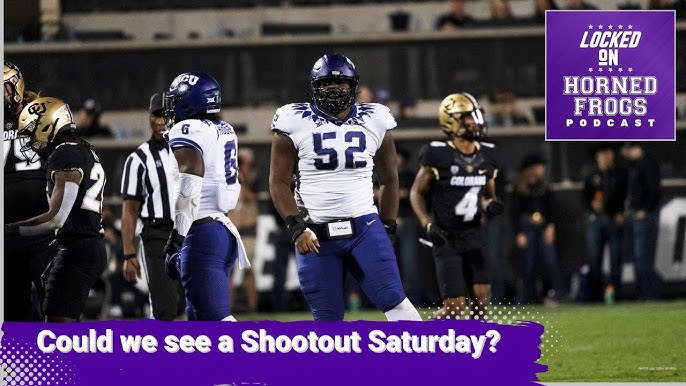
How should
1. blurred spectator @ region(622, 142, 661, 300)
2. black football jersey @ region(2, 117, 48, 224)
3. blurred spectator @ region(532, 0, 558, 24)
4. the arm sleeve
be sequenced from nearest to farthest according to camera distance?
black football jersey @ region(2, 117, 48, 224) → the arm sleeve → blurred spectator @ region(532, 0, 558, 24) → blurred spectator @ region(622, 142, 661, 300)

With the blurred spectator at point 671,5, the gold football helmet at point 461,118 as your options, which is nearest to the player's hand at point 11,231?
the gold football helmet at point 461,118

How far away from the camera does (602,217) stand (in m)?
12.4

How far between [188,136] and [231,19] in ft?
15.8

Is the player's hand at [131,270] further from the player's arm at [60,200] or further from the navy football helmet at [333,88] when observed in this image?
the navy football helmet at [333,88]

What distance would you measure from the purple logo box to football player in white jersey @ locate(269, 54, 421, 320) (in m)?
1.56

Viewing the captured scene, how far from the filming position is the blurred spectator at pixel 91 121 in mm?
11141

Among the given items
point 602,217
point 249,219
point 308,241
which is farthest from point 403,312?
point 602,217

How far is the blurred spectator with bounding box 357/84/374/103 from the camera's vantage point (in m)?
11.5

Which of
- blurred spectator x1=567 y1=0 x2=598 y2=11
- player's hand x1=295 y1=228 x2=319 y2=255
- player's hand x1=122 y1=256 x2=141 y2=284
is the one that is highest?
blurred spectator x1=567 y1=0 x2=598 y2=11

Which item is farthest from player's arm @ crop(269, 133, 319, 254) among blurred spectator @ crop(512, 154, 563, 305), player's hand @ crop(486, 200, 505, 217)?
blurred spectator @ crop(512, 154, 563, 305)

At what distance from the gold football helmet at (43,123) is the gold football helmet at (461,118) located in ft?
7.61

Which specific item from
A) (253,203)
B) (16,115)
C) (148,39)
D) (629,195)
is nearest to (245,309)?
(253,203)

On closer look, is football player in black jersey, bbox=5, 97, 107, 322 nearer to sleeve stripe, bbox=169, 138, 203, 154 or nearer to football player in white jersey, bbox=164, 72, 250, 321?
football player in white jersey, bbox=164, 72, 250, 321

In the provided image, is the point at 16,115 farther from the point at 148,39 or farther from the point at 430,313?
the point at 148,39
